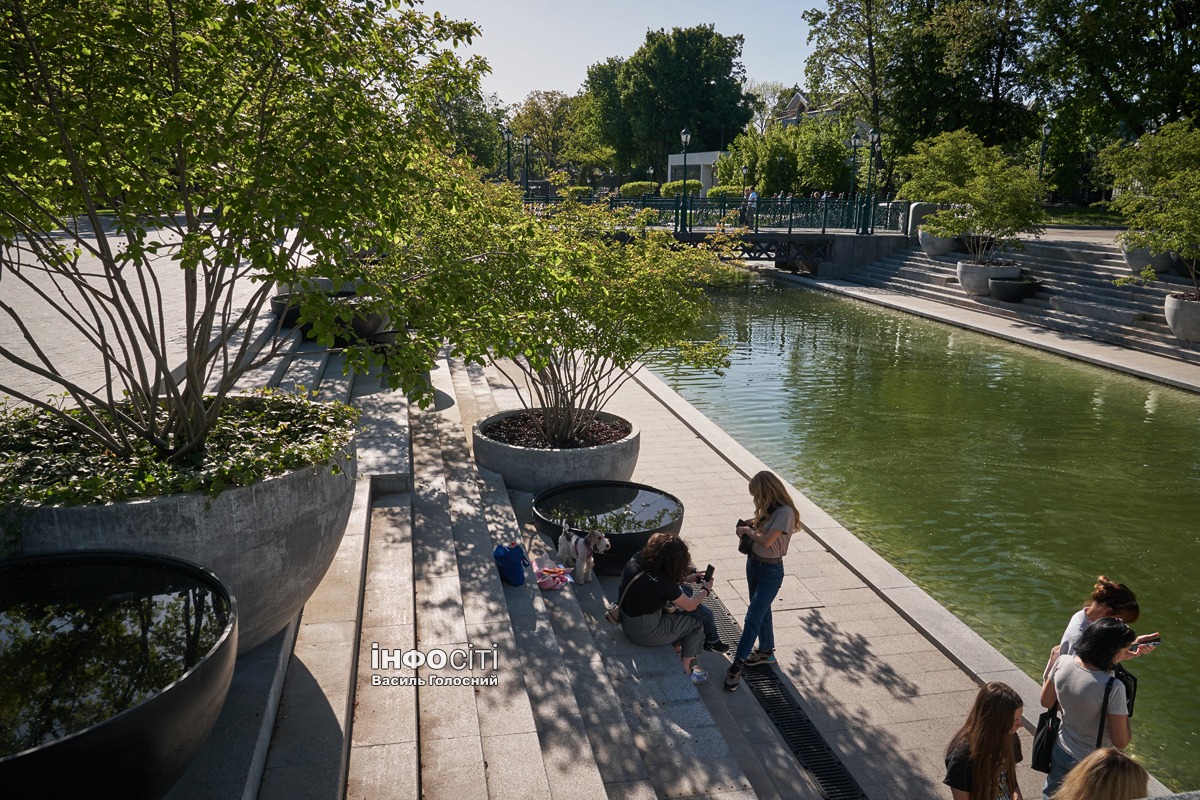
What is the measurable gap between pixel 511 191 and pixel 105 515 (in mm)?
9424

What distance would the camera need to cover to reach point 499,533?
25.0ft

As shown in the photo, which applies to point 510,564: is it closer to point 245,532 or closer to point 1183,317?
point 245,532

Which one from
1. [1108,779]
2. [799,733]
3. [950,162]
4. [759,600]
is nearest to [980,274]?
[950,162]

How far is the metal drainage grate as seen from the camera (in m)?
5.12

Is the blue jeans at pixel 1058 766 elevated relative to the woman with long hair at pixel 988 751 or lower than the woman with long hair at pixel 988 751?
lower

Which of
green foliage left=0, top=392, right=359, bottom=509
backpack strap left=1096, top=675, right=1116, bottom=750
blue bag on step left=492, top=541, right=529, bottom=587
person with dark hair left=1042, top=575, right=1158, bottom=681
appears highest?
green foliage left=0, top=392, right=359, bottom=509

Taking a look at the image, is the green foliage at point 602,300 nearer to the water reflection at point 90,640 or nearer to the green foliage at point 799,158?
the water reflection at point 90,640

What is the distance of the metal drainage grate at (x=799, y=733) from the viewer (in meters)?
5.12

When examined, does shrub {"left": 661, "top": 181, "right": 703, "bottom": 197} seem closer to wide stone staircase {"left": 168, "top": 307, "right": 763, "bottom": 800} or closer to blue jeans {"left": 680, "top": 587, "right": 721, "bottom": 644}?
wide stone staircase {"left": 168, "top": 307, "right": 763, "bottom": 800}

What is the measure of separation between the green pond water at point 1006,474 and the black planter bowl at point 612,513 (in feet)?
8.26

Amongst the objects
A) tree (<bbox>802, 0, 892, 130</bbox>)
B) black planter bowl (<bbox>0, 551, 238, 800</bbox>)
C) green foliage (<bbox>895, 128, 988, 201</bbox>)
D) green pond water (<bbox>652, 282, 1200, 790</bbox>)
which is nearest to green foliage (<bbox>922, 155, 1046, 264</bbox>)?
green foliage (<bbox>895, 128, 988, 201</bbox>)

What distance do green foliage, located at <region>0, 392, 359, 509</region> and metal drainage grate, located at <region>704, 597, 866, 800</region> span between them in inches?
140

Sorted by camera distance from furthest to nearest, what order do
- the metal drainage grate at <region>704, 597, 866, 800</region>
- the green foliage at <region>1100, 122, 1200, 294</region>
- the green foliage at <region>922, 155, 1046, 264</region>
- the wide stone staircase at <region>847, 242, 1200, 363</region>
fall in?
1. the green foliage at <region>922, 155, 1046, 264</region>
2. the wide stone staircase at <region>847, 242, 1200, 363</region>
3. the green foliage at <region>1100, 122, 1200, 294</region>
4. the metal drainage grate at <region>704, 597, 866, 800</region>

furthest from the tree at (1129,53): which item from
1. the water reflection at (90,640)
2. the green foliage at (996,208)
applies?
the water reflection at (90,640)
